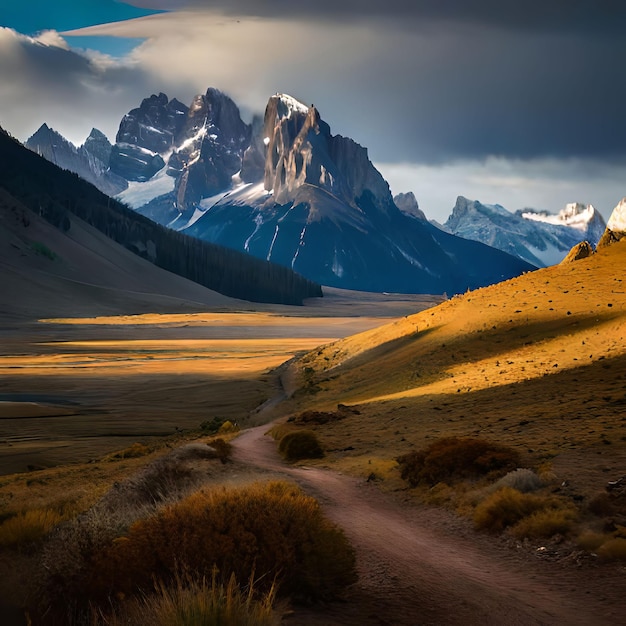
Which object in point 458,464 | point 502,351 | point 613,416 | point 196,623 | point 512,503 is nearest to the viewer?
point 196,623

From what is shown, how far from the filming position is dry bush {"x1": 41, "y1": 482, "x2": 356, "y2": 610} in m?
7.38

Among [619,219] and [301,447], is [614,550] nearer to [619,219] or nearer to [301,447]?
[301,447]

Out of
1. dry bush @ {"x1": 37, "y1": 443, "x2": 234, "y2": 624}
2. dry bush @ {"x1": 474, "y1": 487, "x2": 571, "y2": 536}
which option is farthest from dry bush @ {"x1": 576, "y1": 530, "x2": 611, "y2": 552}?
dry bush @ {"x1": 37, "y1": 443, "x2": 234, "y2": 624}

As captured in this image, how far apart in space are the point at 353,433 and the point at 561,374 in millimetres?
8523

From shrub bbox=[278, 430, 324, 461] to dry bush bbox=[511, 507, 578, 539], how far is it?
36.8ft

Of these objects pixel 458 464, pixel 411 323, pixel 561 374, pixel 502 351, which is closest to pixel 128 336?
pixel 411 323

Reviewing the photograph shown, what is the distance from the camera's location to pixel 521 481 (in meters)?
13.4

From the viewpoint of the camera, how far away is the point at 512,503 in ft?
40.5

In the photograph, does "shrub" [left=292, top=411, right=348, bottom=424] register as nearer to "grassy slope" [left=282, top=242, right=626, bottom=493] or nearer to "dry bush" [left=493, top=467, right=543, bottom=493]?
"grassy slope" [left=282, top=242, right=626, bottom=493]

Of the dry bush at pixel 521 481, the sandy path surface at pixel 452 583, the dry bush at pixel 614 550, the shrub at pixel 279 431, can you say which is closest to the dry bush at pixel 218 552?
the sandy path surface at pixel 452 583

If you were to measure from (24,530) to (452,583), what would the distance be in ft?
20.9

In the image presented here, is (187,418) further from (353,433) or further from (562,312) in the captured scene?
(562,312)

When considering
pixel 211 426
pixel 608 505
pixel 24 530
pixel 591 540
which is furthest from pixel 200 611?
pixel 211 426

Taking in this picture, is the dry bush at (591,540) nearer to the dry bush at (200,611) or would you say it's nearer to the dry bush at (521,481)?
the dry bush at (521,481)
